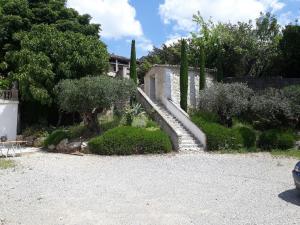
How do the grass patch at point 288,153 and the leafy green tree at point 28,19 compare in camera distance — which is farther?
the leafy green tree at point 28,19

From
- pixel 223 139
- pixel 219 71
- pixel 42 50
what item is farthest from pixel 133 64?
pixel 223 139

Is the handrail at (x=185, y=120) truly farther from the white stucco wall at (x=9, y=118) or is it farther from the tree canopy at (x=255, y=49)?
the white stucco wall at (x=9, y=118)

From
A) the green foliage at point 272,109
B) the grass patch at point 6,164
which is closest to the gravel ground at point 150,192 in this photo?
the grass patch at point 6,164

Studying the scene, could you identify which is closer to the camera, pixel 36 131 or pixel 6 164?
pixel 6 164

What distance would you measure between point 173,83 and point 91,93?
743 centimetres

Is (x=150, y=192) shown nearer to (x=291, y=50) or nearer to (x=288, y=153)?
(x=288, y=153)

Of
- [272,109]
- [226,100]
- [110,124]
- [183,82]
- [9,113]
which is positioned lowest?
[110,124]

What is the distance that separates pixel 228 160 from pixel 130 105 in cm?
894

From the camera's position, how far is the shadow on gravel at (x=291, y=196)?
29.2 feet

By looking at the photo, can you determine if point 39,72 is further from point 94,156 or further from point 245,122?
point 245,122

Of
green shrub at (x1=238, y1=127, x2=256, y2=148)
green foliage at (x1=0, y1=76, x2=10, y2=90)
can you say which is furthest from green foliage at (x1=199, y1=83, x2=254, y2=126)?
green foliage at (x1=0, y1=76, x2=10, y2=90)

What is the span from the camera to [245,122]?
2130 cm

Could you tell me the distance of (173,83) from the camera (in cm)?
2434

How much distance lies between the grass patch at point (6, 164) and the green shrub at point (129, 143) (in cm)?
370
